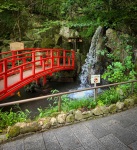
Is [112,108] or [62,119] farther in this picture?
[112,108]

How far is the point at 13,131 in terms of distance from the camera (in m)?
3.50

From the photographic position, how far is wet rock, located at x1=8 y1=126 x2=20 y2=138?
3471 millimetres

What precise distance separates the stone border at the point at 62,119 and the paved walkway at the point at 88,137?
0.13m

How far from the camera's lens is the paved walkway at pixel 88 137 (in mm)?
3234

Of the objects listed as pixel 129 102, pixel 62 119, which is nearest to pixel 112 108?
pixel 129 102

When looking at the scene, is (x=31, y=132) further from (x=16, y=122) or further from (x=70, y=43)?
(x=70, y=43)

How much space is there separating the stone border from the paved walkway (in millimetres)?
127

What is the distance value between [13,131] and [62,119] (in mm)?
1261

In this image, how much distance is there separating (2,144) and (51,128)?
1204 millimetres

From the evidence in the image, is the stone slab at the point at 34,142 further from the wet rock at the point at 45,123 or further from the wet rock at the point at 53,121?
the wet rock at the point at 53,121

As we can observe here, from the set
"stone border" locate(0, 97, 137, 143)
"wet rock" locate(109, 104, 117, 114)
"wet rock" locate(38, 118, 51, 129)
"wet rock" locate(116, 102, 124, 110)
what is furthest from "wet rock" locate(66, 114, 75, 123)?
"wet rock" locate(116, 102, 124, 110)

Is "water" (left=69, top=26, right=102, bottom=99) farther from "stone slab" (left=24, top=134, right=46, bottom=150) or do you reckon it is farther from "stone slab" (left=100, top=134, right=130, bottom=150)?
"stone slab" (left=24, top=134, right=46, bottom=150)

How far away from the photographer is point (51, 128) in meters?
3.94

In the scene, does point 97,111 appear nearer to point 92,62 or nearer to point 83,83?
point 92,62
